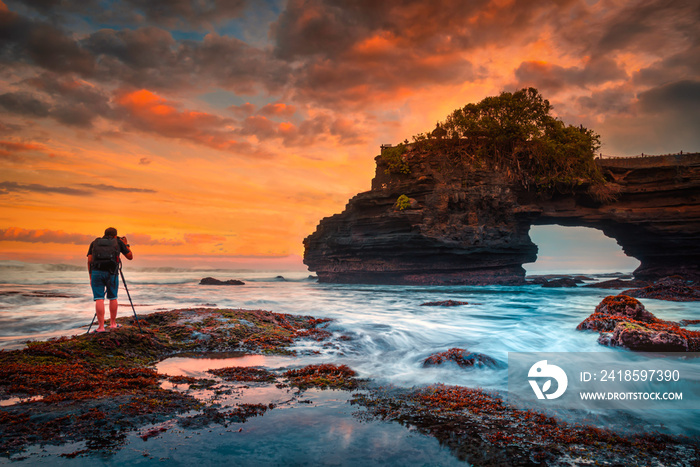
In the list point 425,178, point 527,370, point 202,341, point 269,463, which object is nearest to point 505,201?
point 425,178

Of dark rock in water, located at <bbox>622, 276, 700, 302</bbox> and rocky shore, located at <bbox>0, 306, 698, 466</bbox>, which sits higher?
rocky shore, located at <bbox>0, 306, 698, 466</bbox>

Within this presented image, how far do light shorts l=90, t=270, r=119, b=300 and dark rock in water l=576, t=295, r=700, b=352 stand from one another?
35.1 feet

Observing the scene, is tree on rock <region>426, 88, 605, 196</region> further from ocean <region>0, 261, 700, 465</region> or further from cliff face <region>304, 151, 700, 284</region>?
ocean <region>0, 261, 700, 465</region>

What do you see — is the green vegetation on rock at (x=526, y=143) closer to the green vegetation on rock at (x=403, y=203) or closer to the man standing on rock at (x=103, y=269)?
the green vegetation on rock at (x=403, y=203)

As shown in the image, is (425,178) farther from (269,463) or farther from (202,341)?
(269,463)

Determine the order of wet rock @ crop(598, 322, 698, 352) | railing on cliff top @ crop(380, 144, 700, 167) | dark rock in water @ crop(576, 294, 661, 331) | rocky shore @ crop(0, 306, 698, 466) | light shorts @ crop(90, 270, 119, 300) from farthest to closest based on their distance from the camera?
railing on cliff top @ crop(380, 144, 700, 167) < dark rock in water @ crop(576, 294, 661, 331) < light shorts @ crop(90, 270, 119, 300) < wet rock @ crop(598, 322, 698, 352) < rocky shore @ crop(0, 306, 698, 466)

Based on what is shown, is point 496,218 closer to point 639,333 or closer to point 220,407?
point 639,333

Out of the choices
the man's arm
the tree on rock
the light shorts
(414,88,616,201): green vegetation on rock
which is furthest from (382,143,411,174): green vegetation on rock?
the light shorts

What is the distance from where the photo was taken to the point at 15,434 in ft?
10.1

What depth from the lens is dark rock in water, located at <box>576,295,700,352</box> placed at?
685 cm

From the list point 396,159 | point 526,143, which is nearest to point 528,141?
point 526,143

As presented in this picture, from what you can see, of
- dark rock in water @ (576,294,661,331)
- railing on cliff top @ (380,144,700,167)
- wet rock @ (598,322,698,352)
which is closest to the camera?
wet rock @ (598,322,698,352)

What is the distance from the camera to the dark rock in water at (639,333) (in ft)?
22.5

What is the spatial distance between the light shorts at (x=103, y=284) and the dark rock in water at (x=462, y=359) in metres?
6.60
